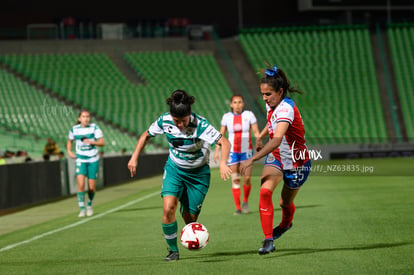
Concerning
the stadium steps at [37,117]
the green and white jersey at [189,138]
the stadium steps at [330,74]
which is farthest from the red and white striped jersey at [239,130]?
the stadium steps at [330,74]

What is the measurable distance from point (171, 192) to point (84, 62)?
129 feet

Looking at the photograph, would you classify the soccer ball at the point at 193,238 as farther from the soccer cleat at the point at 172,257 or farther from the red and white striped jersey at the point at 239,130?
the red and white striped jersey at the point at 239,130

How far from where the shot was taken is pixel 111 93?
44469mm

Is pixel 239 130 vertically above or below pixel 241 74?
above

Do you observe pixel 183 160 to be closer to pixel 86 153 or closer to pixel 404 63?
pixel 86 153

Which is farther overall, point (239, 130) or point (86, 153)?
point (86, 153)

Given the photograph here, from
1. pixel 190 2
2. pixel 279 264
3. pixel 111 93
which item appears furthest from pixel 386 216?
pixel 190 2

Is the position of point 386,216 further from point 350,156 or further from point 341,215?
point 350,156

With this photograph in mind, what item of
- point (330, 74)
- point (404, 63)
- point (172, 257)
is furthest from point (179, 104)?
point (404, 63)

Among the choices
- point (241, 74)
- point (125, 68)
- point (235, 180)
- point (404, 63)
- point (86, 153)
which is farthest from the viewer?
point (404, 63)

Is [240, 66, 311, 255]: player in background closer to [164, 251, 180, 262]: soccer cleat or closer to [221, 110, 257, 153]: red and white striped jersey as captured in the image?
[164, 251, 180, 262]: soccer cleat

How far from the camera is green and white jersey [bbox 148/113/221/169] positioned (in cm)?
877

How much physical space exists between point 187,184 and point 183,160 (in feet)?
1.09

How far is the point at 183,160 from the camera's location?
8945mm
